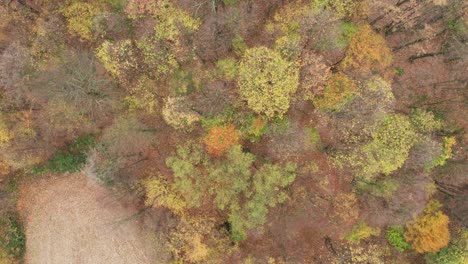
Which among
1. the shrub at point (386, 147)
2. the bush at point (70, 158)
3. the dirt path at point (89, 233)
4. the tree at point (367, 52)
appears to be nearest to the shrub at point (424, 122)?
the shrub at point (386, 147)

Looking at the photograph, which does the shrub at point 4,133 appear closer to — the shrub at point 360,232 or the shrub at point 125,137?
the shrub at point 125,137

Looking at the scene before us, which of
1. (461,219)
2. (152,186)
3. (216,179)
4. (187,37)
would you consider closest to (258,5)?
(187,37)

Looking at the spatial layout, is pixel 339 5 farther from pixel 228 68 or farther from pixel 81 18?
pixel 81 18

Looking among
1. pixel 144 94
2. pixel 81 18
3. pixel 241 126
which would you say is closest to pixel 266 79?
pixel 241 126

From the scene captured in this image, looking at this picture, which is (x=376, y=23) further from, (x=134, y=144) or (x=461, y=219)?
(x=134, y=144)

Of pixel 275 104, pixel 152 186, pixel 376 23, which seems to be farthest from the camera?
pixel 376 23

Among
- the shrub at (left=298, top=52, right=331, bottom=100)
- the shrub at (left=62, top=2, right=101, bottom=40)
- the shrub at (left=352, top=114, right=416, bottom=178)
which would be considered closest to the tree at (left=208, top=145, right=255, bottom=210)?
the shrub at (left=298, top=52, right=331, bottom=100)

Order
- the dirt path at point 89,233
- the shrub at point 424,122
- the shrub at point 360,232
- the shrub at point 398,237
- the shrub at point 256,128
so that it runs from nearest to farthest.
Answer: the shrub at point 256,128 < the shrub at point 360,232 < the shrub at point 424,122 < the shrub at point 398,237 < the dirt path at point 89,233
